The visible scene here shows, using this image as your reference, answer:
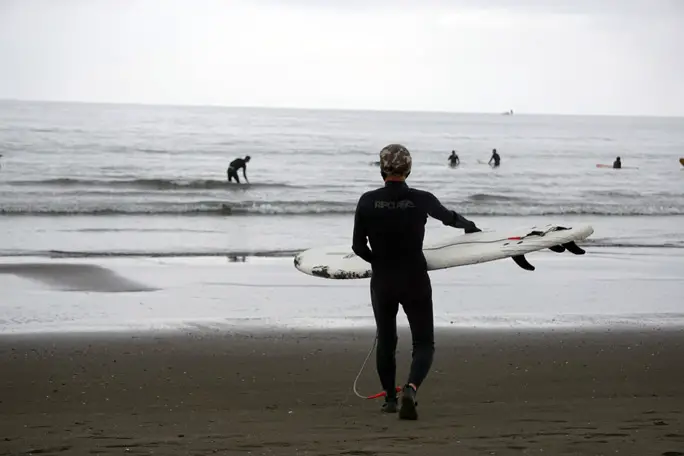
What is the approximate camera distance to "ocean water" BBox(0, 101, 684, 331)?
1355cm

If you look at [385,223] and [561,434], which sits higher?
[385,223]

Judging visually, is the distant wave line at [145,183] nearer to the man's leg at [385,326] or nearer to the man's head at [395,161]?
the man's leg at [385,326]

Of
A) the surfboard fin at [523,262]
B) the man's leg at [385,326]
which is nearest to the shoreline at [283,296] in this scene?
the surfboard fin at [523,262]

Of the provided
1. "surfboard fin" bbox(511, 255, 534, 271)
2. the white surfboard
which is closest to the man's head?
the white surfboard

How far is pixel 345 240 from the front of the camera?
16469mm

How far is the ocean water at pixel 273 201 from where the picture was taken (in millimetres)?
13547

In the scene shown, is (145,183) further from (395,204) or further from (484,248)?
(395,204)

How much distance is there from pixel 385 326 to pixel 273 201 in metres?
22.3

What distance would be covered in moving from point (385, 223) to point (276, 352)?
2575mm

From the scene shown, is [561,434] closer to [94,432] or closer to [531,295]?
[94,432]

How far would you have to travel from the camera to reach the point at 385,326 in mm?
5027

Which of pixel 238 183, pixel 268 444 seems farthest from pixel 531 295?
pixel 238 183

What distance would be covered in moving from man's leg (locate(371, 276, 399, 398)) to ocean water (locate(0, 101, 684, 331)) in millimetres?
3822

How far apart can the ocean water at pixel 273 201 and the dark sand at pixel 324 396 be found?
142 cm
